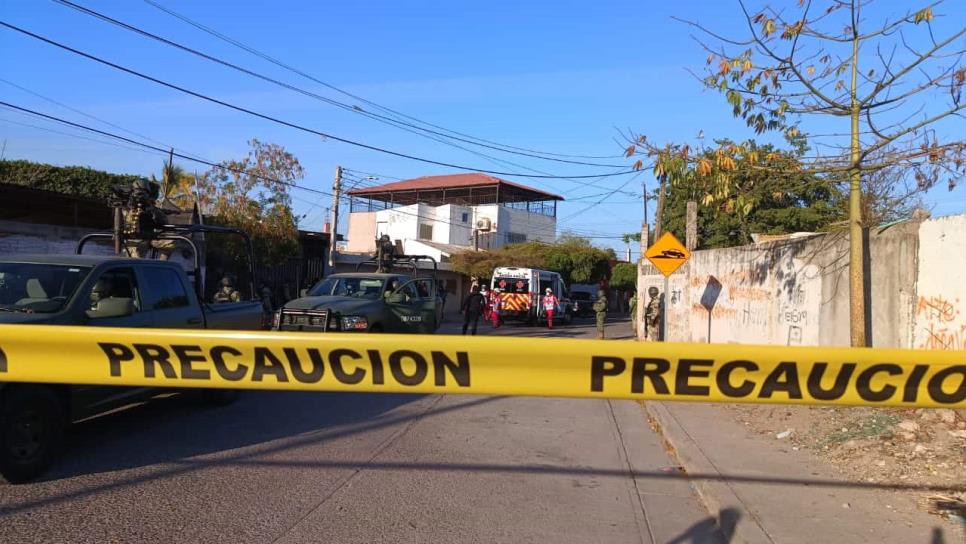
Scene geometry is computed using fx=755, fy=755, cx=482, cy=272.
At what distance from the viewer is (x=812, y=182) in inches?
400

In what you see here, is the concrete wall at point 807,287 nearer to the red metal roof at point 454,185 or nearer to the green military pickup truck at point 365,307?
the green military pickup truck at point 365,307

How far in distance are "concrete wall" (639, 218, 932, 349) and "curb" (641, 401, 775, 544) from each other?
3.20 meters

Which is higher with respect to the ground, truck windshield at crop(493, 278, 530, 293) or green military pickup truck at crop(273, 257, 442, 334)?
truck windshield at crop(493, 278, 530, 293)

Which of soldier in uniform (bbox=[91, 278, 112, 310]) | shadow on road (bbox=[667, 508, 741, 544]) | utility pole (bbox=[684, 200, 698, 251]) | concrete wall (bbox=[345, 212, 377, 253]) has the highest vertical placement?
concrete wall (bbox=[345, 212, 377, 253])

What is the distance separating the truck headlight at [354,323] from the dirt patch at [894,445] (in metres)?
6.26

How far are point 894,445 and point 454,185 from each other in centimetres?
5644

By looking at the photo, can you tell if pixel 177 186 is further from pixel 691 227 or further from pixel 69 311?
pixel 69 311

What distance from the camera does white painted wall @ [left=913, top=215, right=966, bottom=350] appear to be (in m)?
8.62

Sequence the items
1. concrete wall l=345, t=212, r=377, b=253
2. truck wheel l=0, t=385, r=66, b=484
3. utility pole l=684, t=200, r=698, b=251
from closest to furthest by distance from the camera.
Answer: truck wheel l=0, t=385, r=66, b=484 → utility pole l=684, t=200, r=698, b=251 → concrete wall l=345, t=212, r=377, b=253

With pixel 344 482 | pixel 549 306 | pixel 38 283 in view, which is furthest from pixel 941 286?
pixel 549 306

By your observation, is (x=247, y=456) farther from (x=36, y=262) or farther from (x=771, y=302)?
(x=771, y=302)

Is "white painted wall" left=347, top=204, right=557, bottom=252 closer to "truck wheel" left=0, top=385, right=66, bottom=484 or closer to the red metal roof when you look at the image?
the red metal roof

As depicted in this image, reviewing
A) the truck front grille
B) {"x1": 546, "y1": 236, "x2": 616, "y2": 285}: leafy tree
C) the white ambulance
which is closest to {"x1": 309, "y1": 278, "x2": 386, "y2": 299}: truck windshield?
the truck front grille

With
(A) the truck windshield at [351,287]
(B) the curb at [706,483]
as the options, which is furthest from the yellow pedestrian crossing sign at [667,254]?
(A) the truck windshield at [351,287]
